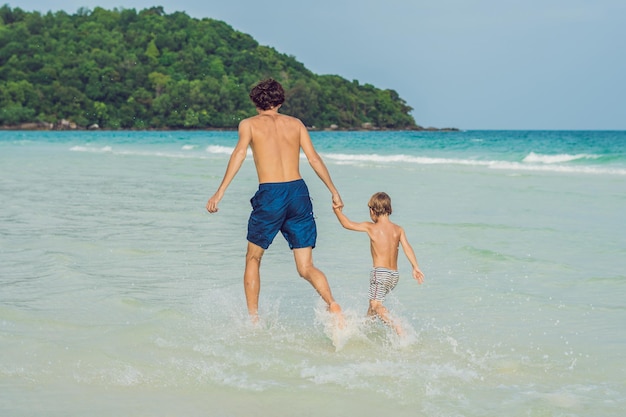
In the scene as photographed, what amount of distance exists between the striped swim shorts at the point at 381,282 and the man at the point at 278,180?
317 millimetres

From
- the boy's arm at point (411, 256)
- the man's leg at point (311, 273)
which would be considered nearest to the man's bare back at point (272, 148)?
the man's leg at point (311, 273)

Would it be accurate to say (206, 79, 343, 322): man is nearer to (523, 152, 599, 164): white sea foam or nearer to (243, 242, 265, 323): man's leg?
(243, 242, 265, 323): man's leg

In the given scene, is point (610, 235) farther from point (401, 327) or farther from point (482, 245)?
point (401, 327)

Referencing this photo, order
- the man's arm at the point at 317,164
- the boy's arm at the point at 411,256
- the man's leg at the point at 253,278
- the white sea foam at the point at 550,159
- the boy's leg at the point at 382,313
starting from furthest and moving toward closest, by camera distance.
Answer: the white sea foam at the point at 550,159
the man's leg at the point at 253,278
the man's arm at the point at 317,164
the boy's arm at the point at 411,256
the boy's leg at the point at 382,313

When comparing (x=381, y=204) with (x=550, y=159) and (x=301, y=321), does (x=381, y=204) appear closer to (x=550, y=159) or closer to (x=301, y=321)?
(x=301, y=321)

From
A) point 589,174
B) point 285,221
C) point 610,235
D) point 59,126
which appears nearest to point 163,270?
point 285,221

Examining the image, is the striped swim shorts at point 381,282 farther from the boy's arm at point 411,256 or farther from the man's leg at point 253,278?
the man's leg at point 253,278

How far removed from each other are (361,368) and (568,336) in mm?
1676

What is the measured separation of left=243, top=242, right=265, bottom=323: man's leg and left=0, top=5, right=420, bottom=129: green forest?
106 metres

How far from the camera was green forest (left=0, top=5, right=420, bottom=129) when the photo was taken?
11062 centimetres

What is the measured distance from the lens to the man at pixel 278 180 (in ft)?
17.9

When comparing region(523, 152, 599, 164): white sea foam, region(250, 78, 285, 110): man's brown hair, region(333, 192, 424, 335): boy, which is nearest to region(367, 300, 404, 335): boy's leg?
region(333, 192, 424, 335): boy

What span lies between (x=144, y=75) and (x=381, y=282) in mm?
118545

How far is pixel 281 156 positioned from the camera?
5.50 m
